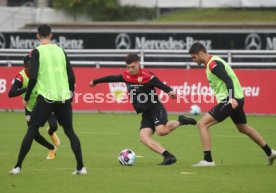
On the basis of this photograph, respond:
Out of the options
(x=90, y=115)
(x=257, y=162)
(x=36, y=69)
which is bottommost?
(x=90, y=115)

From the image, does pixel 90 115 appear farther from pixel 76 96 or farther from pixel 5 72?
pixel 5 72

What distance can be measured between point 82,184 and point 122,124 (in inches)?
457

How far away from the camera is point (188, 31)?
3478 centimetres

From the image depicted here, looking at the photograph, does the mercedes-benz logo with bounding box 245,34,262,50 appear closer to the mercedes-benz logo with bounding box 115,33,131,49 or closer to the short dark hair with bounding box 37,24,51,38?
the mercedes-benz logo with bounding box 115,33,131,49

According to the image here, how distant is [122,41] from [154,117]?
72.1 ft

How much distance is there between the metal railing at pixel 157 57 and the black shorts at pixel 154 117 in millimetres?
13261

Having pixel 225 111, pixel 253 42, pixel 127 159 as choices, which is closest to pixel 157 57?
pixel 253 42

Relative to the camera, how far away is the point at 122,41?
3562 cm

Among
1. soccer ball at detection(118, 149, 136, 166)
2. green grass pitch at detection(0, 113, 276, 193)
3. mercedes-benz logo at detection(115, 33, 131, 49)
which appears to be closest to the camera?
green grass pitch at detection(0, 113, 276, 193)

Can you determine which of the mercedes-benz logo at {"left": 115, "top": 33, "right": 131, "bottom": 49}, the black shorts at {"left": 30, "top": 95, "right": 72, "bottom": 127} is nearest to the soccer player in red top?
the black shorts at {"left": 30, "top": 95, "right": 72, "bottom": 127}

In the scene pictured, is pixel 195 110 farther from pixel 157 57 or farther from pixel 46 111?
pixel 46 111

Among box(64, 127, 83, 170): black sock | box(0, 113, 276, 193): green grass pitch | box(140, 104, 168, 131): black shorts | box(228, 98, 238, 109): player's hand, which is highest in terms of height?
box(228, 98, 238, 109): player's hand

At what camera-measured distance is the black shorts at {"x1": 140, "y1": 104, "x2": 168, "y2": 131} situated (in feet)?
45.2

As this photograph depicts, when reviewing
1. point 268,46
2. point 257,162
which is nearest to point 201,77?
point 268,46
